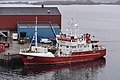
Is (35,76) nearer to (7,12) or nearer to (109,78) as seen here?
(109,78)

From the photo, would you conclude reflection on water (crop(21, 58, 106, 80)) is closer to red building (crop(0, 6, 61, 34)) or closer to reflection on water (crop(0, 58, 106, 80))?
reflection on water (crop(0, 58, 106, 80))

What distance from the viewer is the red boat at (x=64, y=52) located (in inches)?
1479

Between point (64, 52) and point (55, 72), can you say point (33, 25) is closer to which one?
point (64, 52)

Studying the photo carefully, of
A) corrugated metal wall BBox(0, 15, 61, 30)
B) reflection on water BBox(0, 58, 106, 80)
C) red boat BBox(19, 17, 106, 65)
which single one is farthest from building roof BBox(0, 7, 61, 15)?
reflection on water BBox(0, 58, 106, 80)

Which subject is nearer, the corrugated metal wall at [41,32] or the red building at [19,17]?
the corrugated metal wall at [41,32]

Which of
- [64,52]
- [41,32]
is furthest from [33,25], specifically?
[64,52]

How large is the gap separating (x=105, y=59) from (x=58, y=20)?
9.93 meters

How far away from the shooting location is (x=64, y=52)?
130 feet

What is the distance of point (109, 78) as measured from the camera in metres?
33.3

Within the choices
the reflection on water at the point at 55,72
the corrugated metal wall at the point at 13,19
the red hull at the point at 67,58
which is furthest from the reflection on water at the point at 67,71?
the corrugated metal wall at the point at 13,19

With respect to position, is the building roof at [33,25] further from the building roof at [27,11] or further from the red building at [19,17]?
the building roof at [27,11]

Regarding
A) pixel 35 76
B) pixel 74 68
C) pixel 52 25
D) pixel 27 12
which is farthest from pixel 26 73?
pixel 27 12

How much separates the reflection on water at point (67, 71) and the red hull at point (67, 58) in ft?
1.79

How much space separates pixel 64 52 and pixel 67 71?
4.02 metres
